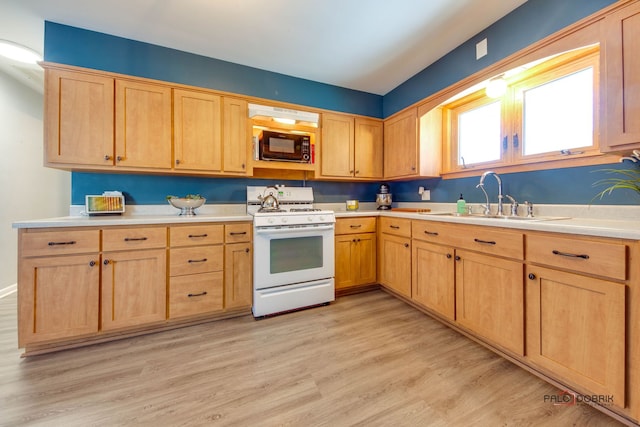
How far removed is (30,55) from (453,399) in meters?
4.51

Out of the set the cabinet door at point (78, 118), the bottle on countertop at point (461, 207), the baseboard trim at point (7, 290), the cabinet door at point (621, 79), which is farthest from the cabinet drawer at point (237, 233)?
the baseboard trim at point (7, 290)

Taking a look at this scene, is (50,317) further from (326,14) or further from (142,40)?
(326,14)

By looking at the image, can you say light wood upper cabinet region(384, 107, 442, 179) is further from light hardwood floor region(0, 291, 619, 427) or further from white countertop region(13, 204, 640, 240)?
light hardwood floor region(0, 291, 619, 427)

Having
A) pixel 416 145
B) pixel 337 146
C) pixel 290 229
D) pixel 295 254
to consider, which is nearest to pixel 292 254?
pixel 295 254

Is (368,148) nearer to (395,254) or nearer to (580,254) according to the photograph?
(395,254)

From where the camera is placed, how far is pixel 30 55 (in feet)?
7.81

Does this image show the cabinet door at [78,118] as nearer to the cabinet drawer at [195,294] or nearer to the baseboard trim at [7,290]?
the cabinet drawer at [195,294]

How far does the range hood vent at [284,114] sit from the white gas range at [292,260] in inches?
41.5

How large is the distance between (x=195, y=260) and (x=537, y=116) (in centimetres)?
312

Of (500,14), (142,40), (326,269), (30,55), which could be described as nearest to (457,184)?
(500,14)

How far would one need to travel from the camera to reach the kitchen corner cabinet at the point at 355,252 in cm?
276

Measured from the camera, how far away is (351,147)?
10.4ft

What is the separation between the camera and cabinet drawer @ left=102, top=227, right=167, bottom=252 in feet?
6.08

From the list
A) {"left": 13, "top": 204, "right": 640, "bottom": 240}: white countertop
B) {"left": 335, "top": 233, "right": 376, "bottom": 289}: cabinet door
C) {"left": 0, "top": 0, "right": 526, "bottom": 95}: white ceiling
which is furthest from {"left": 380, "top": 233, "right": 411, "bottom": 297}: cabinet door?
{"left": 0, "top": 0, "right": 526, "bottom": 95}: white ceiling
